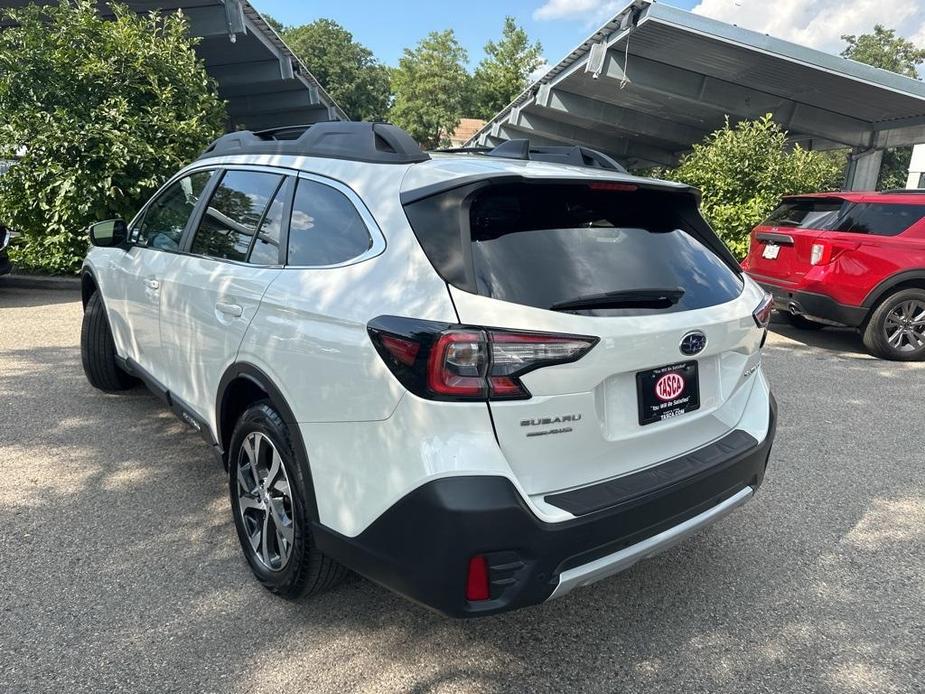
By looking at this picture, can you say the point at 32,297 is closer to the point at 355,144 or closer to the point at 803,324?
the point at 355,144

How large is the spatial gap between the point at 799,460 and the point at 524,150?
2.79 metres

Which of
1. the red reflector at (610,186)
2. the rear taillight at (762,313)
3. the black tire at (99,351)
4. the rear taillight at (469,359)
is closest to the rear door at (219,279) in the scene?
the rear taillight at (469,359)

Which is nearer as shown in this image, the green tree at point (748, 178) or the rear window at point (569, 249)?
the rear window at point (569, 249)

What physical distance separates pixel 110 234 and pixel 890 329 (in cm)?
719

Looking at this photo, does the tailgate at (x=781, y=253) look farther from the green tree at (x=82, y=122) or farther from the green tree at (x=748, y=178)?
the green tree at (x=82, y=122)

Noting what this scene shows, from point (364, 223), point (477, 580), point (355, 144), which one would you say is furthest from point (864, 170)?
point (477, 580)

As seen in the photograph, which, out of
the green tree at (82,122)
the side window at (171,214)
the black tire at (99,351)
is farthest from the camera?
the green tree at (82,122)

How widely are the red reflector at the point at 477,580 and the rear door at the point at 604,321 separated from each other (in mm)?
250

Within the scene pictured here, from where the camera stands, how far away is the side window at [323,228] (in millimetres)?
2346

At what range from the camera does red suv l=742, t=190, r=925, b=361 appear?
6.69 meters

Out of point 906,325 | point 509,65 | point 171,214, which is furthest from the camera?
point 509,65

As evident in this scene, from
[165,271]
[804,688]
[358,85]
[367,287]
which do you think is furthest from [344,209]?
[358,85]

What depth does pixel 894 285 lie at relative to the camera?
264 inches

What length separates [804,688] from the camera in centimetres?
230
